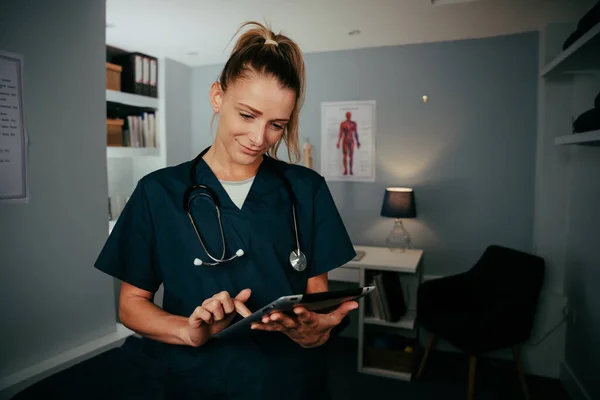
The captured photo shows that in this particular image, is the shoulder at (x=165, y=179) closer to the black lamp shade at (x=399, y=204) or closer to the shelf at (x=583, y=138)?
the shelf at (x=583, y=138)

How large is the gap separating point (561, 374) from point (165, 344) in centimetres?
280

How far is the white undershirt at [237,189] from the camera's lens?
1.04 m

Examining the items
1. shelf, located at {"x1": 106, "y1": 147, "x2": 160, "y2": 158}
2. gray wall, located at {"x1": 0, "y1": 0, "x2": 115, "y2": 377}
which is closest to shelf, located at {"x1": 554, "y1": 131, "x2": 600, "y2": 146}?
gray wall, located at {"x1": 0, "y1": 0, "x2": 115, "y2": 377}

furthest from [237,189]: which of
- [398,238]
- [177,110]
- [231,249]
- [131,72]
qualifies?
[177,110]

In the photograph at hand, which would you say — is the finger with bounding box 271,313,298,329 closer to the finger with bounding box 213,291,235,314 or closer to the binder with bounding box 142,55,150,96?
the finger with bounding box 213,291,235,314

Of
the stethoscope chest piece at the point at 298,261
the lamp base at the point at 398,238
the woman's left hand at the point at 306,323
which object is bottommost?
the lamp base at the point at 398,238

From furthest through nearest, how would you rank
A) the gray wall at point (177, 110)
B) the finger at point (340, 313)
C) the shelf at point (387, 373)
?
the gray wall at point (177, 110) → the shelf at point (387, 373) → the finger at point (340, 313)

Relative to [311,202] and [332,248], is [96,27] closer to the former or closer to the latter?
[311,202]

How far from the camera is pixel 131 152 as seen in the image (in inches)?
125

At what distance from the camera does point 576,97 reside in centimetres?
265

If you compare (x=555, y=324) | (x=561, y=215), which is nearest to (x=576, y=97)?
(x=561, y=215)

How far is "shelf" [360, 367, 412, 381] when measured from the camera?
2.72 meters

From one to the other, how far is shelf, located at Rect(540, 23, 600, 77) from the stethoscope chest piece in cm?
145

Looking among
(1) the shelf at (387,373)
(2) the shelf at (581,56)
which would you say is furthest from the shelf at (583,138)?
(1) the shelf at (387,373)
